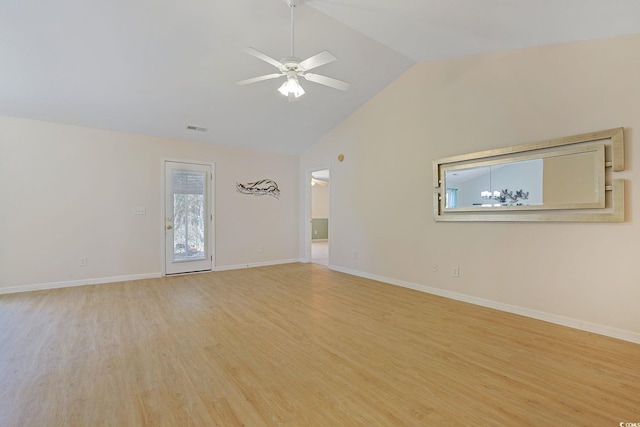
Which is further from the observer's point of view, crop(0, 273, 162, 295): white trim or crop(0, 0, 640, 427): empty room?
crop(0, 273, 162, 295): white trim

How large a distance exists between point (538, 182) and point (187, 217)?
566cm

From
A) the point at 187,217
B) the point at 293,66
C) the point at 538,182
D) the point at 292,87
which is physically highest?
the point at 293,66

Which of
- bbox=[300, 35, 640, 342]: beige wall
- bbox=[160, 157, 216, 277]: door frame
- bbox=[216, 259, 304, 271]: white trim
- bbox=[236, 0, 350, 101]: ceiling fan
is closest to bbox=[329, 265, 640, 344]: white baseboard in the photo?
bbox=[300, 35, 640, 342]: beige wall

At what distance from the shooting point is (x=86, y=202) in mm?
4742

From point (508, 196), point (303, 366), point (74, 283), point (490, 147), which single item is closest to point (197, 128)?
point (74, 283)

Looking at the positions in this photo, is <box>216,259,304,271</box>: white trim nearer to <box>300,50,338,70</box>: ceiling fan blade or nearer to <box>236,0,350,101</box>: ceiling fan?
<box>236,0,350,101</box>: ceiling fan

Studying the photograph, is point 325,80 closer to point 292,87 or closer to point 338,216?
point 292,87

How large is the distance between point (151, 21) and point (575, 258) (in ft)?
16.7

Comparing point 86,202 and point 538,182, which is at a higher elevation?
point 538,182

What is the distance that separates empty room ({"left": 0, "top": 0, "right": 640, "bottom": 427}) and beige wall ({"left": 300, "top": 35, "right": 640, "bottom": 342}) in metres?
0.02

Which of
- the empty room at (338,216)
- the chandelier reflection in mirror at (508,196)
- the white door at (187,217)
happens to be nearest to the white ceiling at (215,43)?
the empty room at (338,216)

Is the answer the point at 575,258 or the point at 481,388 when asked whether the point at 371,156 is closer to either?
the point at 575,258

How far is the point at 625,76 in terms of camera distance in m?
2.69

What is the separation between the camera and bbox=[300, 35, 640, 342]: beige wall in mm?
2735
